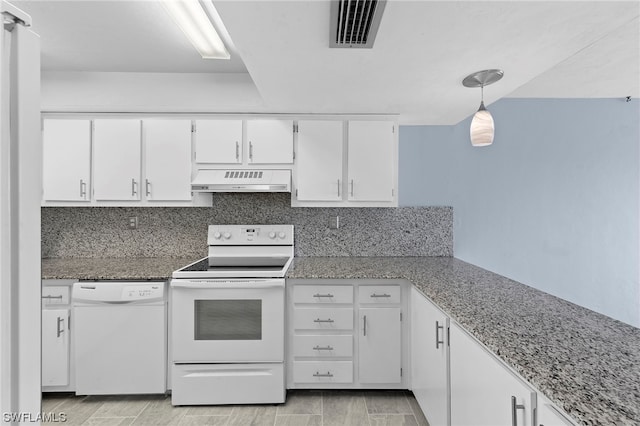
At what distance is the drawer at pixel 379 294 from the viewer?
2436mm

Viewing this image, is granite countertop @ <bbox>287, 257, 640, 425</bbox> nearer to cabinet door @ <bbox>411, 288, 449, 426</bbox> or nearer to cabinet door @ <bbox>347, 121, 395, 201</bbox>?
cabinet door @ <bbox>411, 288, 449, 426</bbox>

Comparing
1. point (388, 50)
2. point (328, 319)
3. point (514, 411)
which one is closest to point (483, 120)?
point (388, 50)

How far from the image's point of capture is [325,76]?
2.05m

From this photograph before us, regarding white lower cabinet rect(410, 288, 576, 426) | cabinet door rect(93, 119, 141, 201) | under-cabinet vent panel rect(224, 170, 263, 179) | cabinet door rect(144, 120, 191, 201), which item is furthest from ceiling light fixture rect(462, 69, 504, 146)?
cabinet door rect(93, 119, 141, 201)

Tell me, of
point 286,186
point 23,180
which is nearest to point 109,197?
point 286,186

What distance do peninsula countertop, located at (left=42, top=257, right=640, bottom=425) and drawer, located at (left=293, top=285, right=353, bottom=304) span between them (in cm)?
11

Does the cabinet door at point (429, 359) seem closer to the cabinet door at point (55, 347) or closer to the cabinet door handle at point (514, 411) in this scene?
the cabinet door handle at point (514, 411)

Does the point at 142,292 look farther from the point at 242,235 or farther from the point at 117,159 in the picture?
the point at 117,159

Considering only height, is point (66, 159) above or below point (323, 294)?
above

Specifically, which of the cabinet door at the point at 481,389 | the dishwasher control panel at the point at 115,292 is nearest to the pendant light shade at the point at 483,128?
the cabinet door at the point at 481,389

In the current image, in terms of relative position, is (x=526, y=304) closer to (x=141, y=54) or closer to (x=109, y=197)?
(x=141, y=54)

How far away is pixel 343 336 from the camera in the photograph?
2.43 meters

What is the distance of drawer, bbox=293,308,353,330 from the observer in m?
2.42

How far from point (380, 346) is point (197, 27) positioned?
2363 mm
